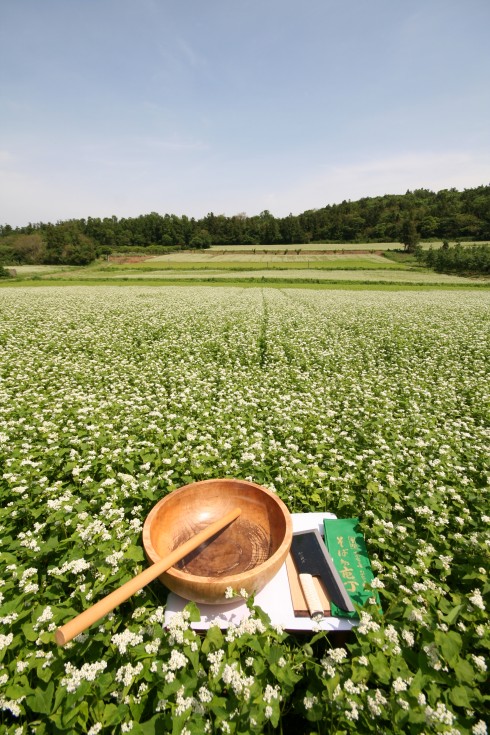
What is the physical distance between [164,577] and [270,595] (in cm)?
101

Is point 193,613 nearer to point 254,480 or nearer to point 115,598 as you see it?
point 115,598

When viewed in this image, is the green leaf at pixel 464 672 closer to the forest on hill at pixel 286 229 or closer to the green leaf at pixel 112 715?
the green leaf at pixel 112 715

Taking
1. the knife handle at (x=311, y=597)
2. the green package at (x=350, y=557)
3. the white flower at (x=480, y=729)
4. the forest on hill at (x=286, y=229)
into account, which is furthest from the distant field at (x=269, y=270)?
the white flower at (x=480, y=729)

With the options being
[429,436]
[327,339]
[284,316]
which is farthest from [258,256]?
[429,436]

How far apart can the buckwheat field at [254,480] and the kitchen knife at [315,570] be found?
0.22 metres

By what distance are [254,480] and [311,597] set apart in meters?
2.13

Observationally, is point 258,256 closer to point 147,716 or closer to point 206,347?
point 206,347

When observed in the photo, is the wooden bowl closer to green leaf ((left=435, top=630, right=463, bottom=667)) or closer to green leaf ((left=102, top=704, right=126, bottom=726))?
green leaf ((left=102, top=704, right=126, bottom=726))

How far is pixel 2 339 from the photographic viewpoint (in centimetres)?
1303

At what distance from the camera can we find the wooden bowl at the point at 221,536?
2.66 m

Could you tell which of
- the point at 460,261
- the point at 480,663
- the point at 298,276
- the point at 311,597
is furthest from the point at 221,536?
the point at 460,261

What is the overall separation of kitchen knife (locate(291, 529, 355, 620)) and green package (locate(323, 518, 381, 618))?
0.33 feet

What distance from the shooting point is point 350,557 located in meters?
3.45

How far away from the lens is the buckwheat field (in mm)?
2092
